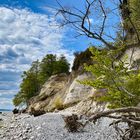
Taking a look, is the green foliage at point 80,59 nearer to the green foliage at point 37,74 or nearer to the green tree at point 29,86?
→ the green foliage at point 37,74

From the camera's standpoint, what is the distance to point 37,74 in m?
69.1

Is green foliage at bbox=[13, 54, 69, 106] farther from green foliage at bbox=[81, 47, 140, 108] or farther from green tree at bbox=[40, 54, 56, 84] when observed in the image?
green foliage at bbox=[81, 47, 140, 108]

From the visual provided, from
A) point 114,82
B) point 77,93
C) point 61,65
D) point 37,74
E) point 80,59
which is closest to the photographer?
point 114,82

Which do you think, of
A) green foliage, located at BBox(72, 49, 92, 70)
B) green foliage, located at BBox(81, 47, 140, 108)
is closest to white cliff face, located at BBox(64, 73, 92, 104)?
green foliage, located at BBox(72, 49, 92, 70)

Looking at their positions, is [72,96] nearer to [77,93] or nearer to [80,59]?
[77,93]

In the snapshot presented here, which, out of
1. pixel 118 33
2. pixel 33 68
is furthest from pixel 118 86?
pixel 33 68

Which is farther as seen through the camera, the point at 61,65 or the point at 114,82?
the point at 61,65

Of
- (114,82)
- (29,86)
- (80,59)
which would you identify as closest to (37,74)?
(29,86)

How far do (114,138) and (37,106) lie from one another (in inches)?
1238

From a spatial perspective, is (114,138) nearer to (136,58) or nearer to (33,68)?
(136,58)

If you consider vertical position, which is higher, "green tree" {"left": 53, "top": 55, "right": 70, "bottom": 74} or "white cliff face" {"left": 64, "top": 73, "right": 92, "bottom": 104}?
"green tree" {"left": 53, "top": 55, "right": 70, "bottom": 74}

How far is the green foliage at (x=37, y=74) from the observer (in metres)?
63.7

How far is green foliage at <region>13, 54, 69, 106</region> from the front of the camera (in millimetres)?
63719

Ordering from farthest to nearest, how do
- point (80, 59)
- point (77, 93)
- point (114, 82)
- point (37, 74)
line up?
point (37, 74) → point (80, 59) → point (77, 93) → point (114, 82)
